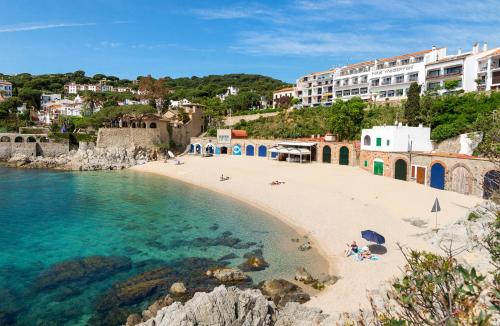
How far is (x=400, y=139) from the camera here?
30719mm

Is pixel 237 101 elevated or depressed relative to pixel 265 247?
elevated

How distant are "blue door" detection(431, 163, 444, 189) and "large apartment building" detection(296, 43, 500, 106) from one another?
2086 cm

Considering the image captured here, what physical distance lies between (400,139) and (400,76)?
2474 centimetres

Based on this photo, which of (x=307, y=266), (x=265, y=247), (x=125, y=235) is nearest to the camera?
(x=307, y=266)

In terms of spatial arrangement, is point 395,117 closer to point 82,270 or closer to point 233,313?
point 233,313

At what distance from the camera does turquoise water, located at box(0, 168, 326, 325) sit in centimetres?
1263

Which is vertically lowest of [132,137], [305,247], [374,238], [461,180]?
[305,247]

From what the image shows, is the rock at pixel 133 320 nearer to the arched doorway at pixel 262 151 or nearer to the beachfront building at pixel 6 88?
the arched doorway at pixel 262 151

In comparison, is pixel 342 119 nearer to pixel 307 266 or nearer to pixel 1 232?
pixel 307 266

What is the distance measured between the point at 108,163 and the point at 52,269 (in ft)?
112

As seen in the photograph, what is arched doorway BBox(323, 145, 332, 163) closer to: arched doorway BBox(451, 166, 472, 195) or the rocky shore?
Result: arched doorway BBox(451, 166, 472, 195)

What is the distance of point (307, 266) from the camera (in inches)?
601

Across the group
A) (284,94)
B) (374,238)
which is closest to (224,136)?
(284,94)

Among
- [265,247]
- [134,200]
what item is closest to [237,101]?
[134,200]
